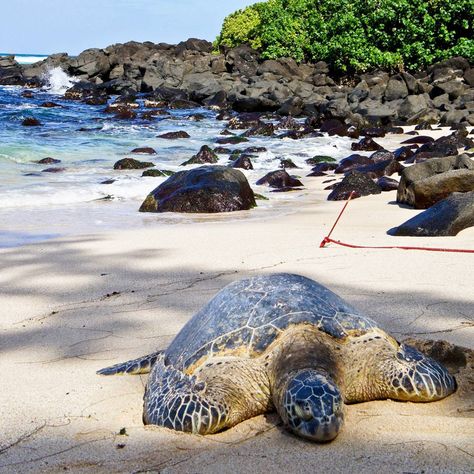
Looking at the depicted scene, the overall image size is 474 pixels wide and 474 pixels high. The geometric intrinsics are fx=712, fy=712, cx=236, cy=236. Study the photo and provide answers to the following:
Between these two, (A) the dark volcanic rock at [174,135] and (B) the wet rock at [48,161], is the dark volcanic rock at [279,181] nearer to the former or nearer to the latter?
(B) the wet rock at [48,161]

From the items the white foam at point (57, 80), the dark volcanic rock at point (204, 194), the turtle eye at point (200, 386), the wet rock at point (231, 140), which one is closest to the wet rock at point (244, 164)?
the dark volcanic rock at point (204, 194)

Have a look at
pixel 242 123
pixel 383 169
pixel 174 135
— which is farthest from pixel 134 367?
pixel 242 123

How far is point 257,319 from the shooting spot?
9.98 feet

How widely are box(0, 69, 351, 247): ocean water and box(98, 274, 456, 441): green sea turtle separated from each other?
186 inches

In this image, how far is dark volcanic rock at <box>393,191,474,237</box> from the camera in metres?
6.46

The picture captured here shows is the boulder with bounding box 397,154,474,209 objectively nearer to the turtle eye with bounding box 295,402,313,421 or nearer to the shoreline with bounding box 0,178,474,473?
→ the shoreline with bounding box 0,178,474,473

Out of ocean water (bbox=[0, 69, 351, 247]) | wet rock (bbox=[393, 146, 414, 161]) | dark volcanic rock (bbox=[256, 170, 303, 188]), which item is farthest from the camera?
wet rock (bbox=[393, 146, 414, 161])

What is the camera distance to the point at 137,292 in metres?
4.91

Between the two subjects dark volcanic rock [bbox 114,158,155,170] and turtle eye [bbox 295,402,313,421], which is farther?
dark volcanic rock [bbox 114,158,155,170]

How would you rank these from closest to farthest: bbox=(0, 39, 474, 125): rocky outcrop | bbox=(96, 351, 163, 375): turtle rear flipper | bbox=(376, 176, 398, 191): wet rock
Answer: bbox=(96, 351, 163, 375): turtle rear flipper, bbox=(376, 176, 398, 191): wet rock, bbox=(0, 39, 474, 125): rocky outcrop

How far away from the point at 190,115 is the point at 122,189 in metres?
16.8

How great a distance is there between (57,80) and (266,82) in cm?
1638

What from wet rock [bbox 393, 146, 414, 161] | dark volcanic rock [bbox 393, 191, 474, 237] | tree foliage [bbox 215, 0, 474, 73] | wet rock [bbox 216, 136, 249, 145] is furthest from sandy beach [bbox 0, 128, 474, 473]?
tree foliage [bbox 215, 0, 474, 73]

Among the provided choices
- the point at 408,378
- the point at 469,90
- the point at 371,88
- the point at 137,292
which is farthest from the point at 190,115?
the point at 408,378
